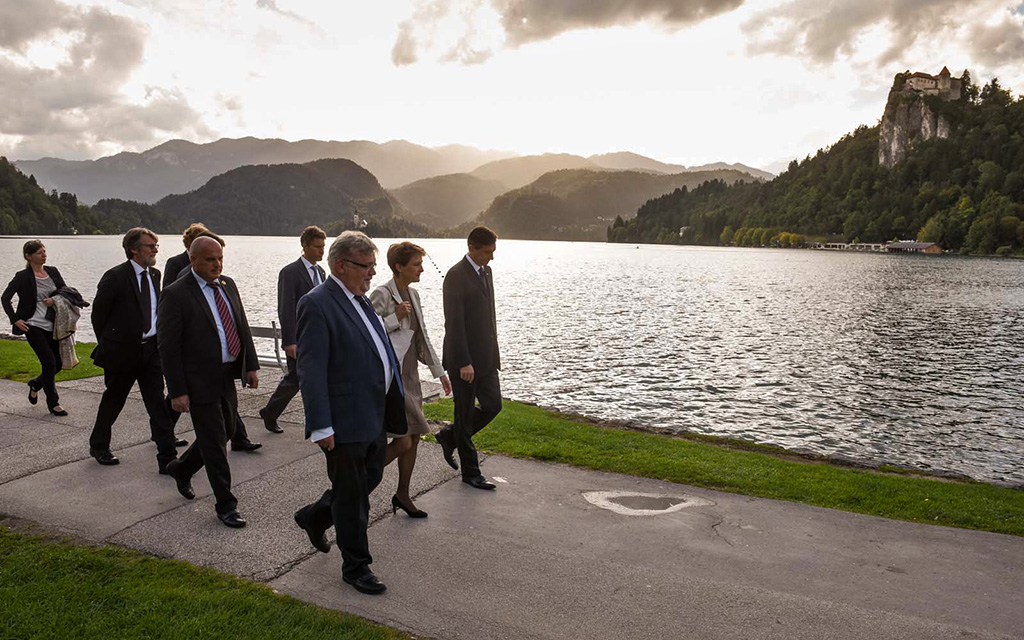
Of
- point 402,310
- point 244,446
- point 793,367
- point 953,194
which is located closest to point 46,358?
point 244,446

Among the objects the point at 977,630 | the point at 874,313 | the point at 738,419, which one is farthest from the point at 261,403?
the point at 874,313

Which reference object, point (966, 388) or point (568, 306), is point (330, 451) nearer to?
point (966, 388)

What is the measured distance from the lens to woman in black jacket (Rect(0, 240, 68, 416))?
894 centimetres

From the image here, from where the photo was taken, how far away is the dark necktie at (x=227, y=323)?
5.72 m

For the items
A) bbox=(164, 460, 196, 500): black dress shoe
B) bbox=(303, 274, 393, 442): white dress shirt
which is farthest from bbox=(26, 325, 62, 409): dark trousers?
bbox=(303, 274, 393, 442): white dress shirt

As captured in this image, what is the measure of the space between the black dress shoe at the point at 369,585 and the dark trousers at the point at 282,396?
4315mm

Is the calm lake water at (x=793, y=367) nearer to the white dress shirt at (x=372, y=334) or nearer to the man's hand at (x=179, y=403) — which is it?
the white dress shirt at (x=372, y=334)

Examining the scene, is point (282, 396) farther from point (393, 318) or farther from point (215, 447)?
point (393, 318)

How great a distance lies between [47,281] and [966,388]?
2372cm

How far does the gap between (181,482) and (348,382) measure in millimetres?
2765

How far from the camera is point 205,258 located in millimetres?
5469

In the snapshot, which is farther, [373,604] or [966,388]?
[966,388]

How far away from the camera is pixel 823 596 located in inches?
181

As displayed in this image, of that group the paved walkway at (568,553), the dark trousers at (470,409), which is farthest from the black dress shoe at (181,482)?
the dark trousers at (470,409)
